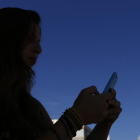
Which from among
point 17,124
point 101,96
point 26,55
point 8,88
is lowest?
point 17,124

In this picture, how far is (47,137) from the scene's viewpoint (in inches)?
48.0

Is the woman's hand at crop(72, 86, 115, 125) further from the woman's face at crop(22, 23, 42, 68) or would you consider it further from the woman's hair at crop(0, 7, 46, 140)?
the woman's face at crop(22, 23, 42, 68)

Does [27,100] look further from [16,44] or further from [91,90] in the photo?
[91,90]

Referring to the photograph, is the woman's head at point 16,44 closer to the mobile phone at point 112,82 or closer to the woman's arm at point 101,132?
the mobile phone at point 112,82

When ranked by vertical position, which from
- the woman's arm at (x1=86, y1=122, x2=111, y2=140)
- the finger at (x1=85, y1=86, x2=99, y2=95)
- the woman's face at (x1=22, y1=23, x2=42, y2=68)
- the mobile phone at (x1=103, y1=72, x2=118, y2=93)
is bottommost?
the woman's arm at (x1=86, y1=122, x2=111, y2=140)

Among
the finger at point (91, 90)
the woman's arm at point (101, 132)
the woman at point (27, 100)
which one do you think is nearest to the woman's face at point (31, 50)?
the woman at point (27, 100)

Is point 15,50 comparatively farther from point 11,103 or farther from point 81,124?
point 81,124

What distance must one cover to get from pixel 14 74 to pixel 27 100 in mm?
491

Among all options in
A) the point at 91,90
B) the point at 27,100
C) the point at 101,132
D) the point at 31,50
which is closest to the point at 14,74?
the point at 31,50

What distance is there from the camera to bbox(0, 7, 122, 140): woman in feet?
4.20

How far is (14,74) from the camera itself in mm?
1668

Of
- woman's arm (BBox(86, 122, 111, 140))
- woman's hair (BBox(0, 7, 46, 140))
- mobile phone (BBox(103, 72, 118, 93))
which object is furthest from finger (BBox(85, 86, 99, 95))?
woman's arm (BBox(86, 122, 111, 140))

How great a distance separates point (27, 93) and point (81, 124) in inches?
41.8

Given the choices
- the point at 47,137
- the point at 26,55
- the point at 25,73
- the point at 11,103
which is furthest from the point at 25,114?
the point at 47,137
